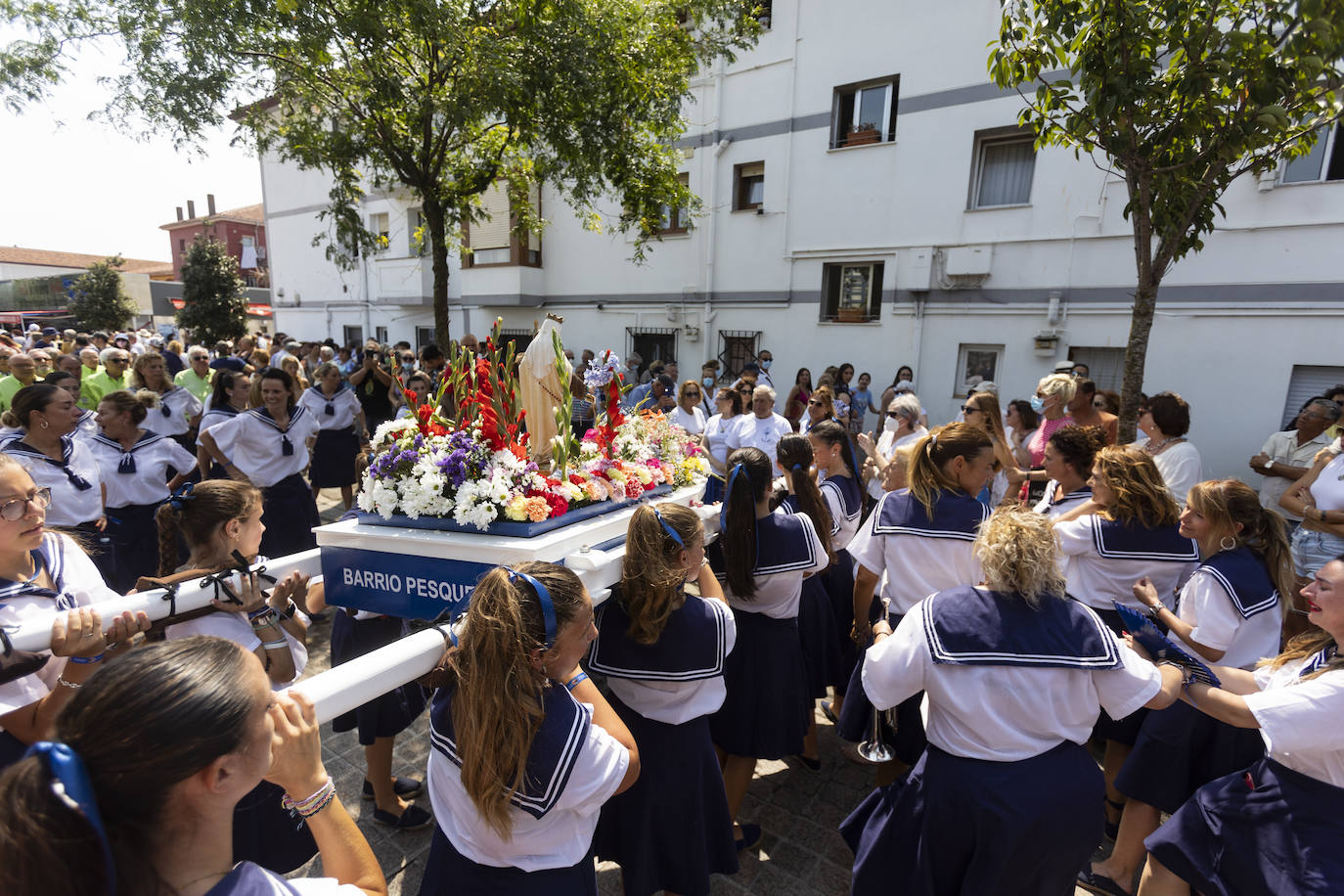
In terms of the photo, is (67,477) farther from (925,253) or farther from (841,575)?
(925,253)

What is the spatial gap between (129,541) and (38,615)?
3.00 m

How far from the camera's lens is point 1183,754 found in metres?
2.53

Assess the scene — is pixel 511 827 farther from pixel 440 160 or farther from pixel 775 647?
pixel 440 160

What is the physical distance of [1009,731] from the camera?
193cm

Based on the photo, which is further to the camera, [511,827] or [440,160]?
[440,160]

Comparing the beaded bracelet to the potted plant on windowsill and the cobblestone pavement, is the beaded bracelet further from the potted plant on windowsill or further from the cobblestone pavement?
the potted plant on windowsill

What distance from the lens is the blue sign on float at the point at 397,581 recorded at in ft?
7.60

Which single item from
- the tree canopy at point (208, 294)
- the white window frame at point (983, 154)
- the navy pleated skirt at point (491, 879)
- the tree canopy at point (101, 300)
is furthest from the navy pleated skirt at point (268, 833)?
the tree canopy at point (101, 300)

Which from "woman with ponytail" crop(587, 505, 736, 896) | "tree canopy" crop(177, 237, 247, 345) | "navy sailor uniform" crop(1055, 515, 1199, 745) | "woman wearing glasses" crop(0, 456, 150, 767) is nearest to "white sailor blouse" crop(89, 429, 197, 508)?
"woman wearing glasses" crop(0, 456, 150, 767)

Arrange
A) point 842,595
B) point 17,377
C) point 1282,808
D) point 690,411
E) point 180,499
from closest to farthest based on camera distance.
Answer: point 1282,808 < point 180,499 < point 842,595 < point 17,377 < point 690,411

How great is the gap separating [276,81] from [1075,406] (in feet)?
30.5

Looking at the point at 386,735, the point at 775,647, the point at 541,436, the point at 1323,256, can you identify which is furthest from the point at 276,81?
the point at 1323,256

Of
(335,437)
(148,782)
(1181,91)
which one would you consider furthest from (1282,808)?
(335,437)

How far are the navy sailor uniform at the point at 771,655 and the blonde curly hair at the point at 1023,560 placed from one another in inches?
37.2
